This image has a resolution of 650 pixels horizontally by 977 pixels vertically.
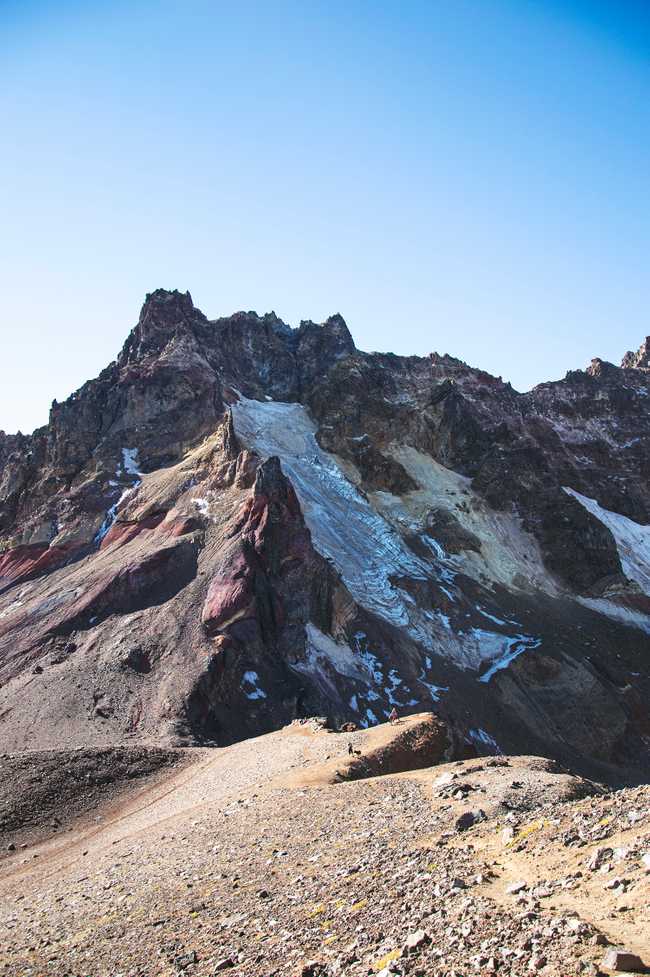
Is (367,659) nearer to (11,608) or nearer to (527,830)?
(11,608)

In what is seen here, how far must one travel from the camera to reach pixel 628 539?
333ft

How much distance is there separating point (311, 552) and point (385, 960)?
2022 inches

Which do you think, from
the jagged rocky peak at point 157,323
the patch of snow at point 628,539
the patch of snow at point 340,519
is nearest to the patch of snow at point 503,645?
the patch of snow at point 340,519

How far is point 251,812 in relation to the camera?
68.5ft

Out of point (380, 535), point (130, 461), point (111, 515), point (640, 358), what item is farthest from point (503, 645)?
point (640, 358)

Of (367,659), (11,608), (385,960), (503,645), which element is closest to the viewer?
(385,960)

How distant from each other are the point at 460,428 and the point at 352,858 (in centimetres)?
Result: 9668

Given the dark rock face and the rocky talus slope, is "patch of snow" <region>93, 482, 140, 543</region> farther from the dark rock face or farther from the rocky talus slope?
the rocky talus slope

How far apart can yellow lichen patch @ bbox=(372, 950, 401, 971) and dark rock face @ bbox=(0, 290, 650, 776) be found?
23565 mm

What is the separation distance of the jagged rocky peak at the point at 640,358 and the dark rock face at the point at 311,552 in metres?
39.7

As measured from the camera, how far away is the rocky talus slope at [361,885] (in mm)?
8758

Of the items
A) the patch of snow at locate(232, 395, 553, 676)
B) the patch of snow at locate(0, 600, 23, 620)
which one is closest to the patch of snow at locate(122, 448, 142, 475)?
the patch of snow at locate(232, 395, 553, 676)

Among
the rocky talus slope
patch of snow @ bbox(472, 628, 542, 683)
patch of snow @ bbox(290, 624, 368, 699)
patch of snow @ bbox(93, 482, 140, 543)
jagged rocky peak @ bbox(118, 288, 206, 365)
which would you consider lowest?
patch of snow @ bbox(472, 628, 542, 683)

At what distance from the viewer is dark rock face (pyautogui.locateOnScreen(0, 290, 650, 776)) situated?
161ft
